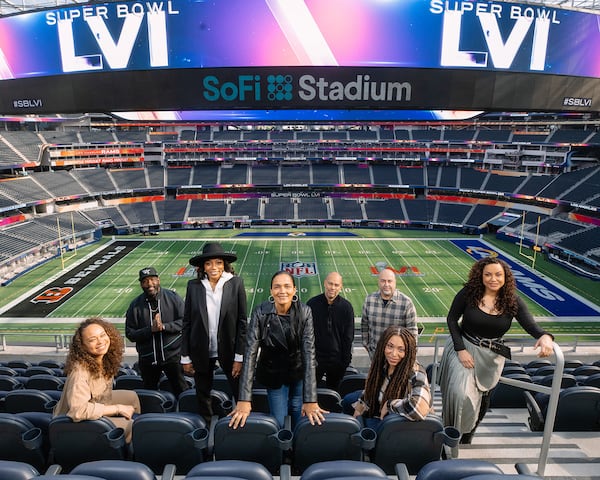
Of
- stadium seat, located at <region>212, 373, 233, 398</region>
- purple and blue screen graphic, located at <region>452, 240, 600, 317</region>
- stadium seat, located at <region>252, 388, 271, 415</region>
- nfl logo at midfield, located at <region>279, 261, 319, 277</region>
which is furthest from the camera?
nfl logo at midfield, located at <region>279, 261, 319, 277</region>

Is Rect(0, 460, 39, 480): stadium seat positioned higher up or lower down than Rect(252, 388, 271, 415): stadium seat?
higher up

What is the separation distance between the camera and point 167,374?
5.78 meters

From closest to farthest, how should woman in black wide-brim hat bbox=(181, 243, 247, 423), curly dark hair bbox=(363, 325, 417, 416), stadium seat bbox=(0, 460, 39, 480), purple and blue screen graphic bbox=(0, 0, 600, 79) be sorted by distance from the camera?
stadium seat bbox=(0, 460, 39, 480)
curly dark hair bbox=(363, 325, 417, 416)
woman in black wide-brim hat bbox=(181, 243, 247, 423)
purple and blue screen graphic bbox=(0, 0, 600, 79)

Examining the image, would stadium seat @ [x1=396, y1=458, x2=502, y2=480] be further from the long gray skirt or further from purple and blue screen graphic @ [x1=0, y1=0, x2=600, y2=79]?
purple and blue screen graphic @ [x1=0, y1=0, x2=600, y2=79]

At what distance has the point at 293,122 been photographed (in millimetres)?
6738

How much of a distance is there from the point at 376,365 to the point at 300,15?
152 inches

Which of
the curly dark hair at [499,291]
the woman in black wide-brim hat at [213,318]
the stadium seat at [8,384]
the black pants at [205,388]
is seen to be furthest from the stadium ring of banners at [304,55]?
the stadium seat at [8,384]

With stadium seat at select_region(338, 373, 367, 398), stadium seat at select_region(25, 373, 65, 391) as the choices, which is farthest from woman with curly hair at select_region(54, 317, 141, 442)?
stadium seat at select_region(25, 373, 65, 391)

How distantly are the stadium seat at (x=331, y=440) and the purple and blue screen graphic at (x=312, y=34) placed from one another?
385cm

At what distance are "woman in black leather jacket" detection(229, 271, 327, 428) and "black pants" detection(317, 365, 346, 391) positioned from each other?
1.42m

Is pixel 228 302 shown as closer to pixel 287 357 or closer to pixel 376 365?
pixel 287 357

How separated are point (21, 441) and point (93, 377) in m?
0.80

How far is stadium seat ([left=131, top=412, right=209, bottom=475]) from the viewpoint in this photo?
3.51 meters

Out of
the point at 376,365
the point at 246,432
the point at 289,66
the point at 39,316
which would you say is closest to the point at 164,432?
the point at 246,432
